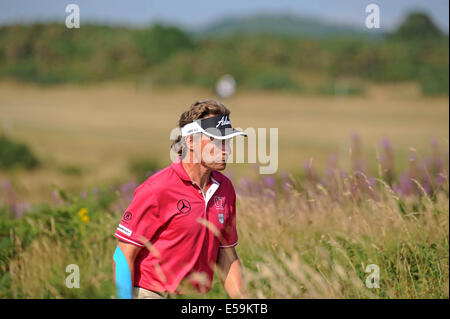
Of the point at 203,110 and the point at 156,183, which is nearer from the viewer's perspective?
the point at 156,183

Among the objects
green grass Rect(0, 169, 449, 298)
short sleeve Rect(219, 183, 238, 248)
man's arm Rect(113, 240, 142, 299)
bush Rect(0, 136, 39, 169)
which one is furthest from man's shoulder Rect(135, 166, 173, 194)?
bush Rect(0, 136, 39, 169)

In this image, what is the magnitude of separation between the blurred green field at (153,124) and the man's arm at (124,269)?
973 cm

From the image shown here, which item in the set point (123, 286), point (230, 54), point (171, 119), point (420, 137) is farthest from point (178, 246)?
point (230, 54)

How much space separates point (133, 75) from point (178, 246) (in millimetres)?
60491

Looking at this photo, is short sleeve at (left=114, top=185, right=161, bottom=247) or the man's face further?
the man's face

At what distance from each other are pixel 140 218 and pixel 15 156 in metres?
21.5

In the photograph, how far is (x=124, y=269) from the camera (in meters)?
3.67

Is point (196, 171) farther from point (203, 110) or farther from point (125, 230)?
point (125, 230)

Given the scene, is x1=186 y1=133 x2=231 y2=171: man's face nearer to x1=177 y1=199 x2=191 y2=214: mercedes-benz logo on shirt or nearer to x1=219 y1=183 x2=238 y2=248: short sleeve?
x1=177 y1=199 x2=191 y2=214: mercedes-benz logo on shirt

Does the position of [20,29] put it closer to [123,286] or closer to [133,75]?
[133,75]

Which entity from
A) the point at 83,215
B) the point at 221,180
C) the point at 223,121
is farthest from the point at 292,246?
the point at 83,215

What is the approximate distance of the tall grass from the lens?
507 centimetres

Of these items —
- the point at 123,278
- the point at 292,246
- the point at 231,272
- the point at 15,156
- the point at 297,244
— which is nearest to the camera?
the point at 123,278
